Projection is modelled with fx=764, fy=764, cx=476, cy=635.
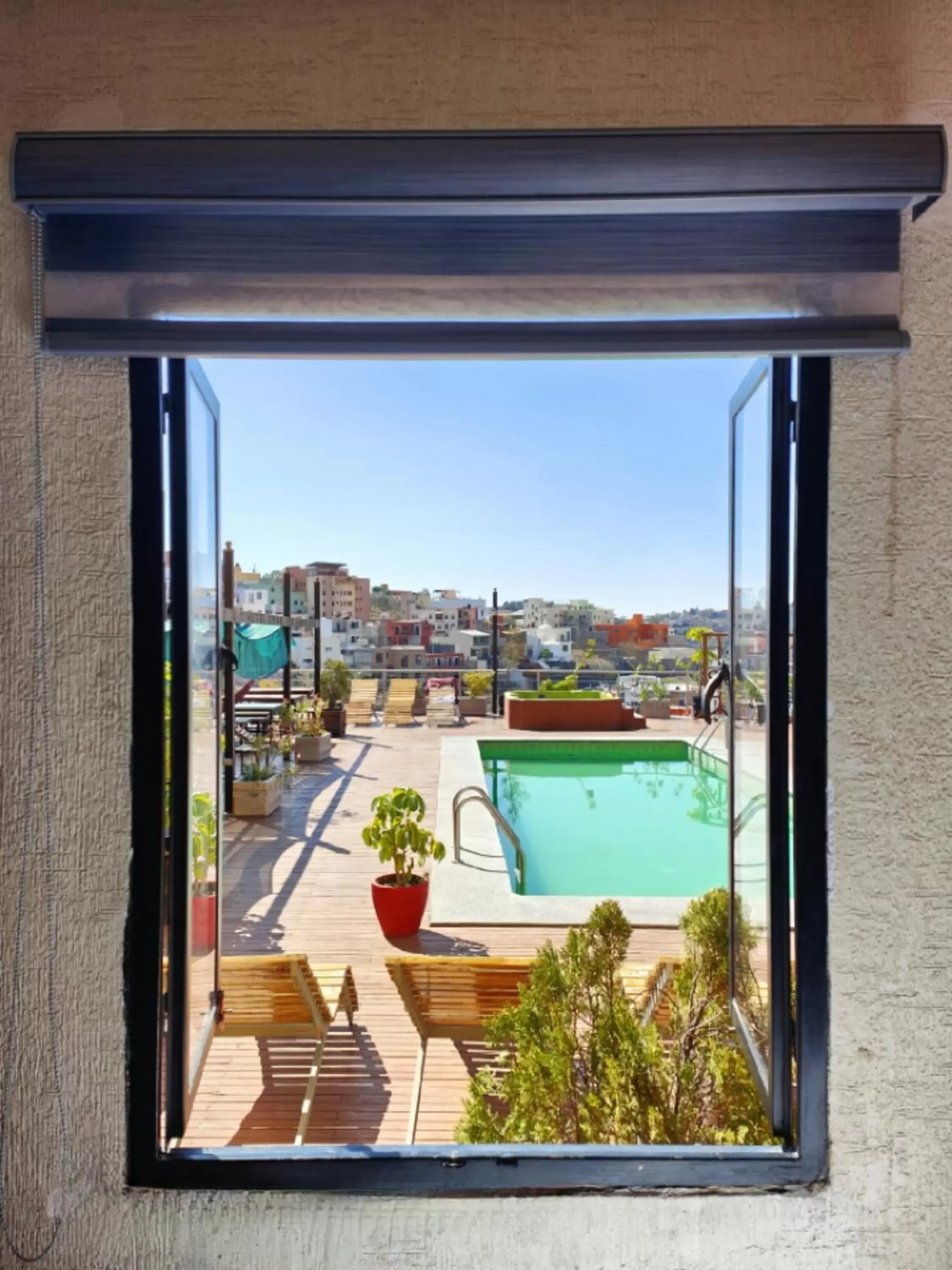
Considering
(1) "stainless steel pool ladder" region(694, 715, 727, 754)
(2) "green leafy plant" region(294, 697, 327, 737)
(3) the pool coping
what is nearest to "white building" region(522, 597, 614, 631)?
(1) "stainless steel pool ladder" region(694, 715, 727, 754)

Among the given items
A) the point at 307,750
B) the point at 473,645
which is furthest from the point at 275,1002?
the point at 473,645

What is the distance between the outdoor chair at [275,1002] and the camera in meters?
2.18

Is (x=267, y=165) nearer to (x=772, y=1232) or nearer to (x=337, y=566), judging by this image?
(x=772, y=1232)

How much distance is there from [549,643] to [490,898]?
8.87 meters

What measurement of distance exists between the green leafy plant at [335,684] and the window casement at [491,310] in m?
8.39

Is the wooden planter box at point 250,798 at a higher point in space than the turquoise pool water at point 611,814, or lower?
higher

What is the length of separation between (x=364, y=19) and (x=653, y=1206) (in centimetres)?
192

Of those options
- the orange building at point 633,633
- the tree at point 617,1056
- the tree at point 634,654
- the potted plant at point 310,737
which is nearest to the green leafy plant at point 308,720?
the potted plant at point 310,737

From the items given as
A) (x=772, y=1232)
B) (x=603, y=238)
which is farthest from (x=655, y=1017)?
(x=603, y=238)

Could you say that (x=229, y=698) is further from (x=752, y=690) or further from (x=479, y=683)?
(x=479, y=683)

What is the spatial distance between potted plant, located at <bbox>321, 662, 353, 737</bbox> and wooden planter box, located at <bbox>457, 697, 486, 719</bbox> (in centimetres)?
180

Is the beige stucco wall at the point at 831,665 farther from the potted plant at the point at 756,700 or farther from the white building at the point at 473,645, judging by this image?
the white building at the point at 473,645

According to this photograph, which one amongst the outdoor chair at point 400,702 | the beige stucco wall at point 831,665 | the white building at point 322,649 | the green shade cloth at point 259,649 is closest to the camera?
the beige stucco wall at point 831,665

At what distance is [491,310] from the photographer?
1.16 meters
